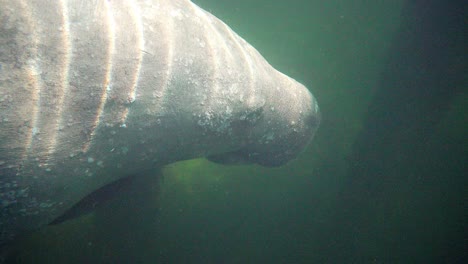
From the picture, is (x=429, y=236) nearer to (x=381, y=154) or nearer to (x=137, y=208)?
(x=381, y=154)

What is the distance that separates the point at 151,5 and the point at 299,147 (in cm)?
323

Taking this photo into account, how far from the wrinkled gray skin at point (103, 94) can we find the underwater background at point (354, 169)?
3.42 m

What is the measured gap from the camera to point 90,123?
7.98 ft

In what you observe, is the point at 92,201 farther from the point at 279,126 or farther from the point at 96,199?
the point at 279,126

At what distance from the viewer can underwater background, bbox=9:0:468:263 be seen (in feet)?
21.4

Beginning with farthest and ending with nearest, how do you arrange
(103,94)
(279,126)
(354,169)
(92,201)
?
(354,169), (279,126), (92,201), (103,94)

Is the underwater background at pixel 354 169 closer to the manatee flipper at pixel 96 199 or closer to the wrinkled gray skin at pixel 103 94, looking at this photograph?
the manatee flipper at pixel 96 199

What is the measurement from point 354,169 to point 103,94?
6.42 m

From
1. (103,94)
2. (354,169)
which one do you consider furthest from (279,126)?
(354,169)

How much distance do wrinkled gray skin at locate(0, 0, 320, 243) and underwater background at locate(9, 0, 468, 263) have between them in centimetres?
342

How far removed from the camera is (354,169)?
7.22 m

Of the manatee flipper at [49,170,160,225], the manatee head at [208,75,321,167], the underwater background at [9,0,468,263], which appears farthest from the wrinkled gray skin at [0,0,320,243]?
the underwater background at [9,0,468,263]

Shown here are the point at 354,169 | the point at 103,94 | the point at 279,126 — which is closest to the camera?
the point at 103,94

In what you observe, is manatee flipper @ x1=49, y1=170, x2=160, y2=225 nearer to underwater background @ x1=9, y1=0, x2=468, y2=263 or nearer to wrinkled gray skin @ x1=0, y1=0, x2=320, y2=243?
wrinkled gray skin @ x1=0, y1=0, x2=320, y2=243
